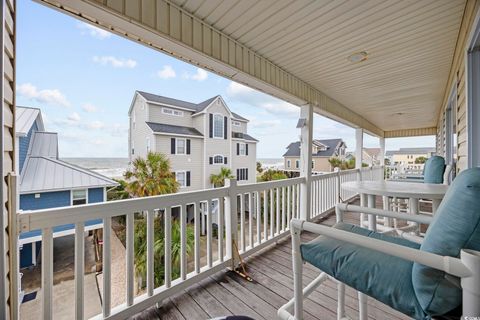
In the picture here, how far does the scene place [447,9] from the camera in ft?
5.83

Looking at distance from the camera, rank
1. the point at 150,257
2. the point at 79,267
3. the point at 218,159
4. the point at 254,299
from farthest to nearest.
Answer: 1. the point at 218,159
2. the point at 254,299
3. the point at 150,257
4. the point at 79,267

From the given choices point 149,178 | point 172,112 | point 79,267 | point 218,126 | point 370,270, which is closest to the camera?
point 370,270

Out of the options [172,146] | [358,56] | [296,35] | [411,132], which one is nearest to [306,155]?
[358,56]

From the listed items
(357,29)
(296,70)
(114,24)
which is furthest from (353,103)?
(114,24)

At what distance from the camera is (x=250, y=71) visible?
2453 mm

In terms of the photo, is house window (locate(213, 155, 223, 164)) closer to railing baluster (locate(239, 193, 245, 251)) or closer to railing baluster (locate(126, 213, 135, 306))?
railing baluster (locate(239, 193, 245, 251))

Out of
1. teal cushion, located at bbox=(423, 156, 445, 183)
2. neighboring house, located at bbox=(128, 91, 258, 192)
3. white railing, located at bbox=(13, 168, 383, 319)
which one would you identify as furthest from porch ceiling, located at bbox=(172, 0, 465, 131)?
neighboring house, located at bbox=(128, 91, 258, 192)

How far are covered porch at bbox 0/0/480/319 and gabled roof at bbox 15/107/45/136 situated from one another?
205 millimetres

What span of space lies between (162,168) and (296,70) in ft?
18.0

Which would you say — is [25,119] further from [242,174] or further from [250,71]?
[242,174]

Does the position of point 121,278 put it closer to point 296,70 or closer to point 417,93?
point 296,70

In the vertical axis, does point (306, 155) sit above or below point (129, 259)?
above

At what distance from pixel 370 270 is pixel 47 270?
1.69 metres

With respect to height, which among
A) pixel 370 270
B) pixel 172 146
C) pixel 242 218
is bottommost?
pixel 242 218
